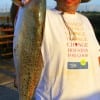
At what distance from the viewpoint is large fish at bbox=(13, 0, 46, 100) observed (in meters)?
2.58

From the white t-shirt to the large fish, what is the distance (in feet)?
1.48

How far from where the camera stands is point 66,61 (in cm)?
324

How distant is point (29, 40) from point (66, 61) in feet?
2.27

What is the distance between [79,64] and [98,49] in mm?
344

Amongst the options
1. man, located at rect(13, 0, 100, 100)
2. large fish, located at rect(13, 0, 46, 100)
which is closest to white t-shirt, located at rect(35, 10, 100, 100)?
man, located at rect(13, 0, 100, 100)

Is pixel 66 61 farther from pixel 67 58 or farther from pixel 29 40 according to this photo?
pixel 29 40

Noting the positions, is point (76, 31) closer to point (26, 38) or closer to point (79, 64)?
point (79, 64)

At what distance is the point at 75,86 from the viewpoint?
10.9 feet

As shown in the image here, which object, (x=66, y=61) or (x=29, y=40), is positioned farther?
(x=66, y=61)

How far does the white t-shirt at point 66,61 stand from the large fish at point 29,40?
1.48ft

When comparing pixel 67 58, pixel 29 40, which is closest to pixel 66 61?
pixel 67 58

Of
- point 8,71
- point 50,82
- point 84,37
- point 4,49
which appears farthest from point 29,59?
point 4,49

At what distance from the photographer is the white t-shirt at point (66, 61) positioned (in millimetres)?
3197

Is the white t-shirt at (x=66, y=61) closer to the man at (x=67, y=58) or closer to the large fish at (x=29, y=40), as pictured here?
the man at (x=67, y=58)
